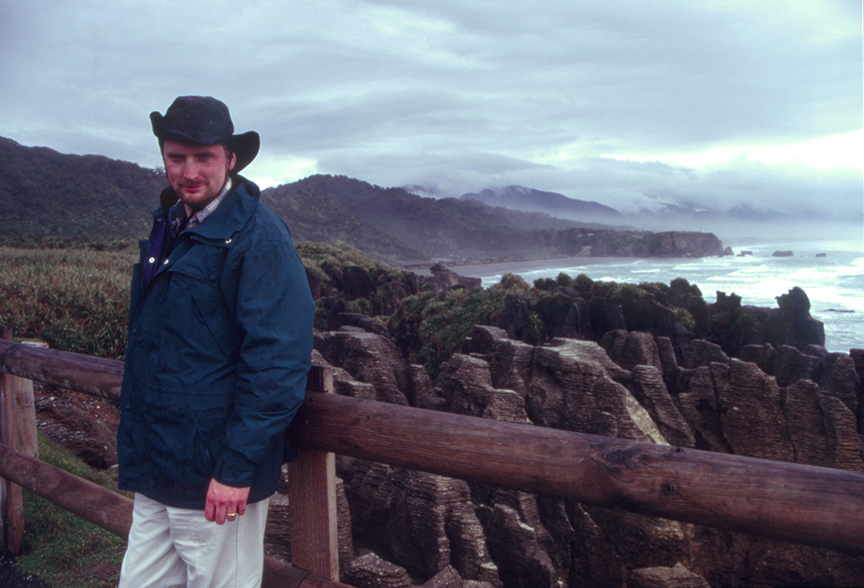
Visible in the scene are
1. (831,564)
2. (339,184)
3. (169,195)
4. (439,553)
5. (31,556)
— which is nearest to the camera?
(169,195)

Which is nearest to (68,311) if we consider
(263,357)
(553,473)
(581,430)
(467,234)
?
(581,430)

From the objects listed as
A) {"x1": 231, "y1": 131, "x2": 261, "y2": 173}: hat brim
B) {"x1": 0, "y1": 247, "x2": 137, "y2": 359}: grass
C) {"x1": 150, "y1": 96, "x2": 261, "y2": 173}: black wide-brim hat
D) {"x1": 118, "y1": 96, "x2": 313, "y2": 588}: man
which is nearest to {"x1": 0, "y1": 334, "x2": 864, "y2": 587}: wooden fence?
{"x1": 118, "y1": 96, "x2": 313, "y2": 588}: man

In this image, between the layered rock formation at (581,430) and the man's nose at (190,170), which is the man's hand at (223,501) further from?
the layered rock formation at (581,430)

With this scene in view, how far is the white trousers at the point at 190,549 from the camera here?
2.31m

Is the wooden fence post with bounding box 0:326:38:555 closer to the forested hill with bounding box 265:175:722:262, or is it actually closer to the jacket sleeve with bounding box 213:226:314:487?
the jacket sleeve with bounding box 213:226:314:487

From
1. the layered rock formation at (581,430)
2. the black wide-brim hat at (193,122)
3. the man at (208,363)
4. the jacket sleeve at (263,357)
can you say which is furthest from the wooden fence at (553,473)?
the layered rock formation at (581,430)

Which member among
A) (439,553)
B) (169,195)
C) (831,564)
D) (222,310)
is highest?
(169,195)

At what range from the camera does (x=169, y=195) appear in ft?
8.40

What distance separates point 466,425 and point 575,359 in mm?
4639

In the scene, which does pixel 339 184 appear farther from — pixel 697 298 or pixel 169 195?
pixel 169 195

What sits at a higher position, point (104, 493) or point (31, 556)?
point (104, 493)

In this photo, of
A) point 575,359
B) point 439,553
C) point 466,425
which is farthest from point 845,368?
point 466,425

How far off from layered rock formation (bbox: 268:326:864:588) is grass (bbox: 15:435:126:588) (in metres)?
1.46

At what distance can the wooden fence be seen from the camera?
1.68 m
